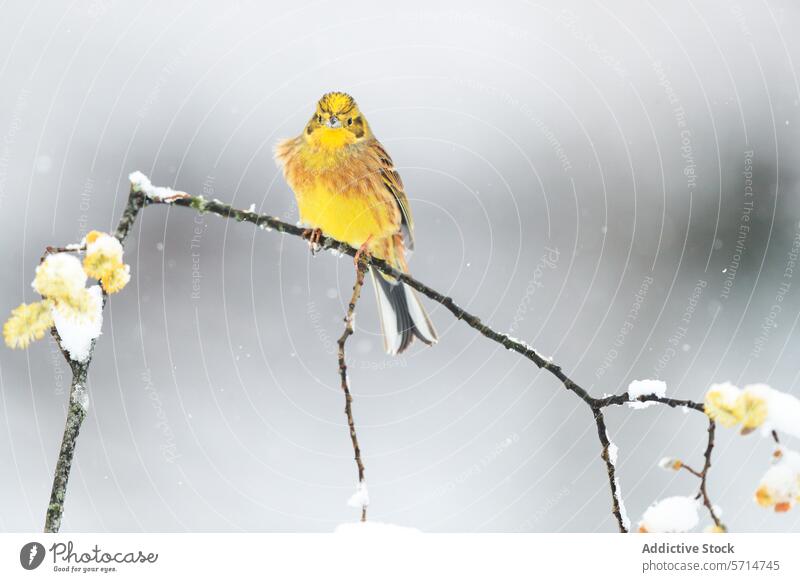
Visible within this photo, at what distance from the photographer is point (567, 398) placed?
15.6ft

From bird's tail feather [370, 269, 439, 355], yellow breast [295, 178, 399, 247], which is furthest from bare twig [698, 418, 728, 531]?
yellow breast [295, 178, 399, 247]

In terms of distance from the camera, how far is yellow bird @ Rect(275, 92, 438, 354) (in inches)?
100

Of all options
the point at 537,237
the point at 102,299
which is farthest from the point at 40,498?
Result: the point at 537,237

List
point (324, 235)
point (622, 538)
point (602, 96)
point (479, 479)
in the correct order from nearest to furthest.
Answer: point (622, 538)
point (324, 235)
point (479, 479)
point (602, 96)

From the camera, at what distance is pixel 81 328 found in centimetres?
127

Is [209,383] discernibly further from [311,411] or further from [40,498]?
[40,498]

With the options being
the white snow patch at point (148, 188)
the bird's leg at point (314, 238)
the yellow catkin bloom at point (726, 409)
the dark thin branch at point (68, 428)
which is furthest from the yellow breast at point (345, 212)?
the yellow catkin bloom at point (726, 409)

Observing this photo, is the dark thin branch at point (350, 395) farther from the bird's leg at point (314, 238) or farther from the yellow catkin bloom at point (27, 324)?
the bird's leg at point (314, 238)

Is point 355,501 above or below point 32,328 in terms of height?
below

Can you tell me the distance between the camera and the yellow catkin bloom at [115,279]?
4.17ft

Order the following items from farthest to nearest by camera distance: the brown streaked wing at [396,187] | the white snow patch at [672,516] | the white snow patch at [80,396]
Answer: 1. the brown streaked wing at [396,187]
2. the white snow patch at [672,516]
3. the white snow patch at [80,396]

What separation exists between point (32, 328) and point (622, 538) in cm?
156

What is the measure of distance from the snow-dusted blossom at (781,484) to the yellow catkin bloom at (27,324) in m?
1.28

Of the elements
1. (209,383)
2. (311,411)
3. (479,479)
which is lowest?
(479,479)
